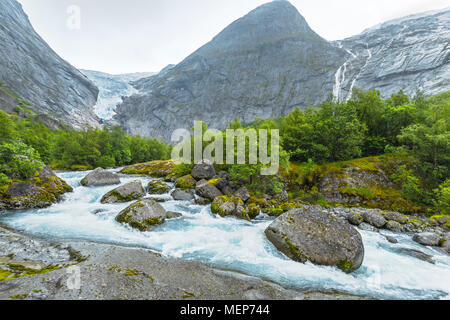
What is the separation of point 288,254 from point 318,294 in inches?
108

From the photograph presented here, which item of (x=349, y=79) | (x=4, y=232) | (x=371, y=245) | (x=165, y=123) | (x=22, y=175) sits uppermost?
(x=349, y=79)

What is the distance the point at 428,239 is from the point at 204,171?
72.2ft

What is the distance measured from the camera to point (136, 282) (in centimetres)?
661

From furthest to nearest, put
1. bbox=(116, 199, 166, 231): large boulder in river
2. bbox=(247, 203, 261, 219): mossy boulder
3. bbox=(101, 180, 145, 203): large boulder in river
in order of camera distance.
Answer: bbox=(101, 180, 145, 203): large boulder in river → bbox=(247, 203, 261, 219): mossy boulder → bbox=(116, 199, 166, 231): large boulder in river

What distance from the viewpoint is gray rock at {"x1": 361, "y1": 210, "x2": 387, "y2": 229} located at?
589 inches

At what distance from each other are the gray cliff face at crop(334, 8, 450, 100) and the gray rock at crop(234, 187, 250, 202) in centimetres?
11551

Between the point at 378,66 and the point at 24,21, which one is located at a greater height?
the point at 24,21

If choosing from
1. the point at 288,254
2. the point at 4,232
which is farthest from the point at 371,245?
the point at 4,232

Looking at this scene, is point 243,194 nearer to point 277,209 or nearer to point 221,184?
point 221,184

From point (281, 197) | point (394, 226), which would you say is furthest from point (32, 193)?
point (394, 226)

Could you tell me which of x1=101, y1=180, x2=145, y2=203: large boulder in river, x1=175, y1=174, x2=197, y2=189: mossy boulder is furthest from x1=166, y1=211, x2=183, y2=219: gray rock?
x1=175, y1=174, x2=197, y2=189: mossy boulder

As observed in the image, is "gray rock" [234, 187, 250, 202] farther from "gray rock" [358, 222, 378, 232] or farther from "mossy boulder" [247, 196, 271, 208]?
"gray rock" [358, 222, 378, 232]

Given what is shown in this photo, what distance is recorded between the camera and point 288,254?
32.1 feet

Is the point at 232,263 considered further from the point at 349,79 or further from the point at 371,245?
the point at 349,79
